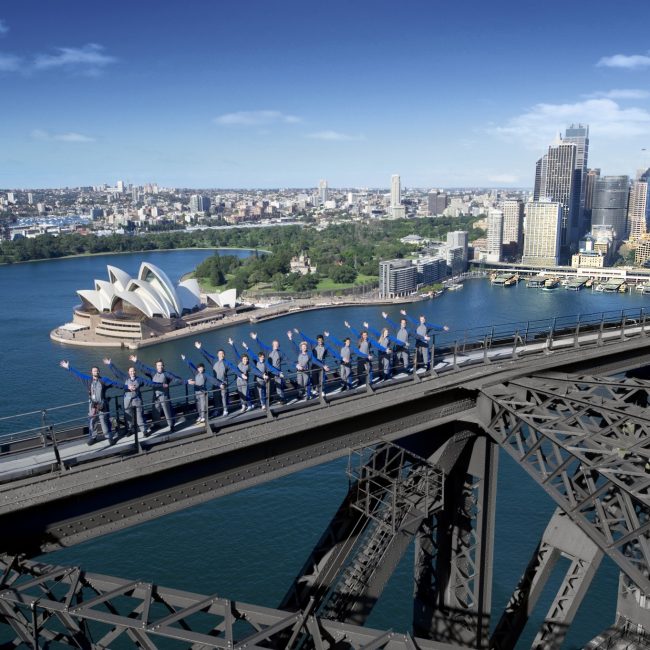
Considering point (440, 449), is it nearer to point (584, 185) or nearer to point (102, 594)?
point (102, 594)

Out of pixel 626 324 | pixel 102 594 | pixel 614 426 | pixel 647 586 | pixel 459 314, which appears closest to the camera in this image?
pixel 102 594

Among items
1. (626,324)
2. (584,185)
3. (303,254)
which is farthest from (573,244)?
(626,324)

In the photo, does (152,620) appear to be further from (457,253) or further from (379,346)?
(457,253)

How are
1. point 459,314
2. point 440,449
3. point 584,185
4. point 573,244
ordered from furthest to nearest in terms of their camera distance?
point 584,185
point 573,244
point 459,314
point 440,449

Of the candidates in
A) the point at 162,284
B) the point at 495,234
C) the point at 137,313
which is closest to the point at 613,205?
the point at 495,234

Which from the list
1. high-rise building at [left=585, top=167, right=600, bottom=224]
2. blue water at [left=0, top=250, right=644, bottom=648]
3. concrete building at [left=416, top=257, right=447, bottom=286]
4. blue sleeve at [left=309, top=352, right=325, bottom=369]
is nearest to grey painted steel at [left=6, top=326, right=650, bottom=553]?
blue sleeve at [left=309, top=352, right=325, bottom=369]

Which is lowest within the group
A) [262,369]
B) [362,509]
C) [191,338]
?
[191,338]
